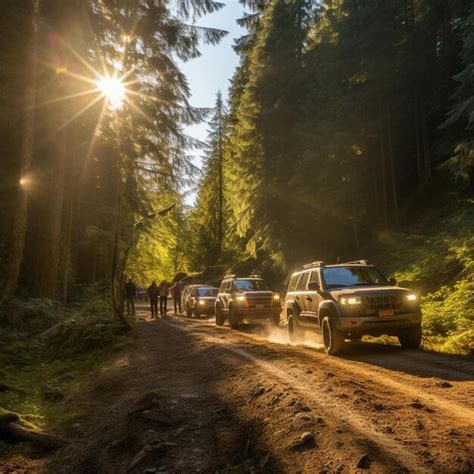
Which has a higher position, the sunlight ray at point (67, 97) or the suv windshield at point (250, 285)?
the sunlight ray at point (67, 97)

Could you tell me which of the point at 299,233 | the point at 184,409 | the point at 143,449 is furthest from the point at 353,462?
the point at 299,233

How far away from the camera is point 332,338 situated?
378 inches

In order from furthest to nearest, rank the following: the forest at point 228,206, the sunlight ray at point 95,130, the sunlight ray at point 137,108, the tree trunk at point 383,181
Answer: the tree trunk at point 383,181 < the sunlight ray at point 137,108 < the sunlight ray at point 95,130 < the forest at point 228,206

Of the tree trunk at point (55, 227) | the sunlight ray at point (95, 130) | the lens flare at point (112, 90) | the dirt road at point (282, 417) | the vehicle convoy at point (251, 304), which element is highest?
the lens flare at point (112, 90)

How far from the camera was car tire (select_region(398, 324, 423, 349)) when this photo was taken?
32.5ft

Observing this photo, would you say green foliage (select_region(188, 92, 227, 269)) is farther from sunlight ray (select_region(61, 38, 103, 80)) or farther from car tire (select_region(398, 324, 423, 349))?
car tire (select_region(398, 324, 423, 349))

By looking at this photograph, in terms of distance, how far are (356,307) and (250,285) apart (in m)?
9.22

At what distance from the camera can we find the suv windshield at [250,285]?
59.5 feet

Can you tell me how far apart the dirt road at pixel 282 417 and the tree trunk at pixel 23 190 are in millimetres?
4791

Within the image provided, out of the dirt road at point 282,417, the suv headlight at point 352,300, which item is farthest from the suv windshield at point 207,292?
the suv headlight at point 352,300

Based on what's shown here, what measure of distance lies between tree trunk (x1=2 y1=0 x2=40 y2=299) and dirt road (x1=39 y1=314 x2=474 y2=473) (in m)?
4.79

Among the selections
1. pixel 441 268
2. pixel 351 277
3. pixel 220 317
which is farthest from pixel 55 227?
pixel 441 268

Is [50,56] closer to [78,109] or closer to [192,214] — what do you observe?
[78,109]

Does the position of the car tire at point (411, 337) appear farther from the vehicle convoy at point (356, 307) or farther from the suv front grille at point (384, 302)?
the suv front grille at point (384, 302)
